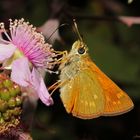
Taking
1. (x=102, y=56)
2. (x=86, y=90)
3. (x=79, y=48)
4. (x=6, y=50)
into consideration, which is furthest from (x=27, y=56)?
(x=102, y=56)

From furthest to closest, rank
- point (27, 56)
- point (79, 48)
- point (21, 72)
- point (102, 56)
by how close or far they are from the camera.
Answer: point (102, 56) < point (79, 48) < point (27, 56) < point (21, 72)

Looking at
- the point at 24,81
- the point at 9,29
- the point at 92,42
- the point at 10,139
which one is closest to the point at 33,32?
the point at 9,29

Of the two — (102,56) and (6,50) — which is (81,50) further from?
(102,56)

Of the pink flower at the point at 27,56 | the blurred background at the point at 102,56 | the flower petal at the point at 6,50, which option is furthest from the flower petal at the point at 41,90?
the blurred background at the point at 102,56

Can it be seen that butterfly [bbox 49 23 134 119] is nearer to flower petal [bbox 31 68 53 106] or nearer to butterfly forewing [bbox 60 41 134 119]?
butterfly forewing [bbox 60 41 134 119]

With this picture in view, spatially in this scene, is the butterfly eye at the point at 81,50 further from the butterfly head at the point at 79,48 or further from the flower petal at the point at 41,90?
the flower petal at the point at 41,90

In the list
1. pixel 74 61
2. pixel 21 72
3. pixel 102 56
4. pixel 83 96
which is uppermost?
pixel 21 72

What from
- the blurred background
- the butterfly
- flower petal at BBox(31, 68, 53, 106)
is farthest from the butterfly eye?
the blurred background
